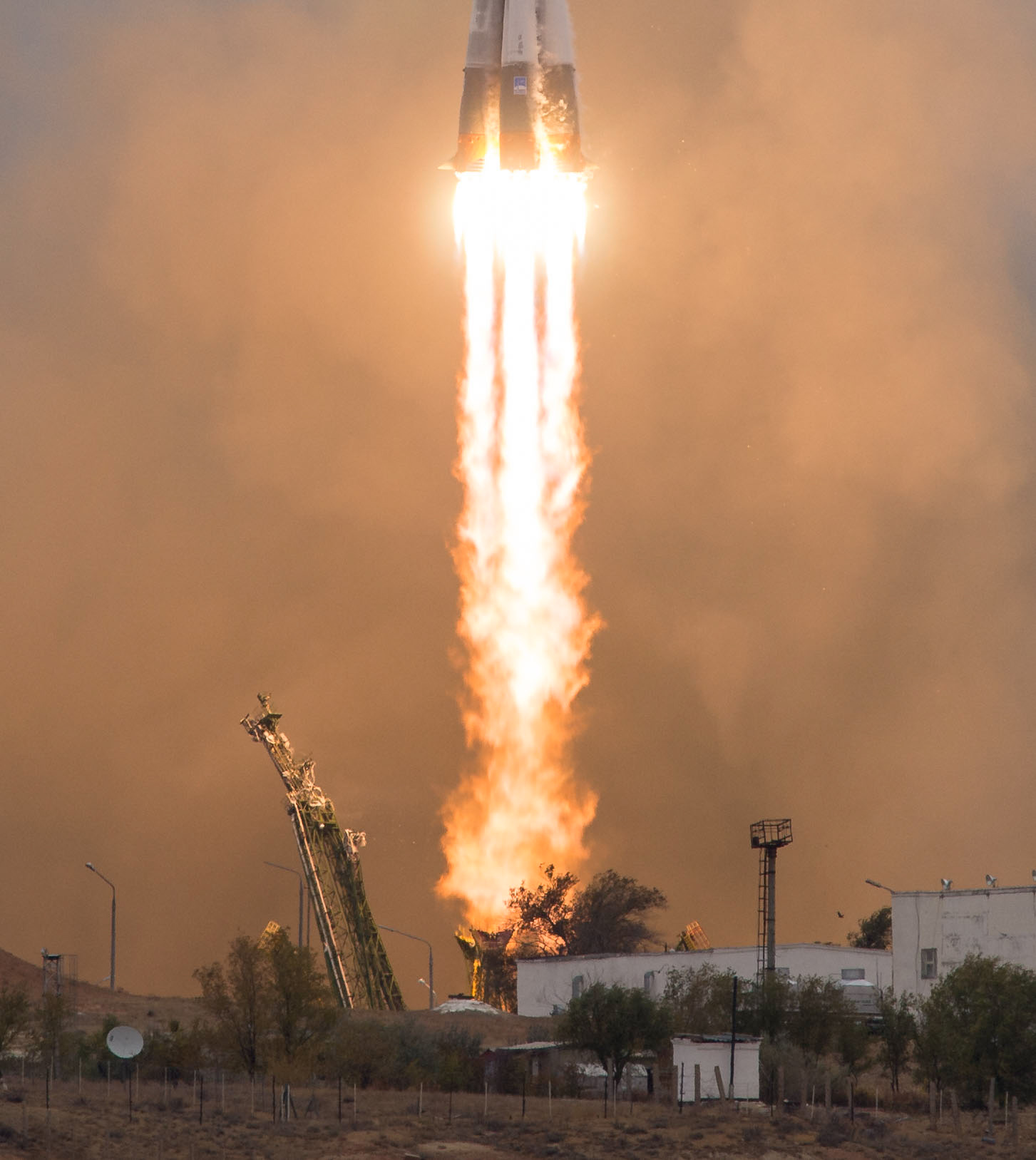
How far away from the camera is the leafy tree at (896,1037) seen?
83.8 m

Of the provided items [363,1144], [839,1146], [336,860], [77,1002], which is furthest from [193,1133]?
[77,1002]

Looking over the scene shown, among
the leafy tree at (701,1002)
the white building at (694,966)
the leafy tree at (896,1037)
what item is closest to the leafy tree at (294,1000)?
the leafy tree at (701,1002)

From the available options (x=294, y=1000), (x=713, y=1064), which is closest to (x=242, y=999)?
(x=294, y=1000)

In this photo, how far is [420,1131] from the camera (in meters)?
63.6

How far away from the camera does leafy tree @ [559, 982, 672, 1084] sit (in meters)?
78.4

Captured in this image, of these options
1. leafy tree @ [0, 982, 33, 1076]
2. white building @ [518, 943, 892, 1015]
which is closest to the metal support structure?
white building @ [518, 943, 892, 1015]

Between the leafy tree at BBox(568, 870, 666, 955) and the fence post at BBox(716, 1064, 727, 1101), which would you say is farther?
the leafy tree at BBox(568, 870, 666, 955)

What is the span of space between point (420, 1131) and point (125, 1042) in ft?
33.9

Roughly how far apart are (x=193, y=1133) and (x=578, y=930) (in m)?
66.1

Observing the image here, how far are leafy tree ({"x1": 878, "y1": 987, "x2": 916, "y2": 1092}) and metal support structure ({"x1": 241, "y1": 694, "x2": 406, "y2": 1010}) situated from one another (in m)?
24.0

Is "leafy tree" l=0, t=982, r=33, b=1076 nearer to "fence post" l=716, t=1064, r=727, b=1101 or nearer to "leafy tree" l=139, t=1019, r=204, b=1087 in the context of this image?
"leafy tree" l=139, t=1019, r=204, b=1087

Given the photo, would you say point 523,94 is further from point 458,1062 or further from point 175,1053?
point 175,1053

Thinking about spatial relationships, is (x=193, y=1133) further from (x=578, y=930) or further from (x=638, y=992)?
(x=578, y=930)

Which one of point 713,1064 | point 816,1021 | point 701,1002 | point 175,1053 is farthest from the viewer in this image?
point 701,1002
